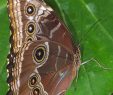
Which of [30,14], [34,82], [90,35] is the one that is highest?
[30,14]

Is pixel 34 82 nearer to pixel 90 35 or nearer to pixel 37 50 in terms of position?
pixel 37 50

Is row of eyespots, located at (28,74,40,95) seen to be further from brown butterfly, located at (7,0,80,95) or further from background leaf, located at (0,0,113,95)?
background leaf, located at (0,0,113,95)

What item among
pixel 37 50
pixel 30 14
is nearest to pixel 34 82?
pixel 37 50

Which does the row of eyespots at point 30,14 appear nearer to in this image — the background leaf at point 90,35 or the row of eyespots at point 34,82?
the background leaf at point 90,35

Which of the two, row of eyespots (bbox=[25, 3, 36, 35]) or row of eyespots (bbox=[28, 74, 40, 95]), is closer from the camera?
row of eyespots (bbox=[25, 3, 36, 35])

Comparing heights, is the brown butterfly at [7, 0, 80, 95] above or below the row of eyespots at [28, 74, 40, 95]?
above

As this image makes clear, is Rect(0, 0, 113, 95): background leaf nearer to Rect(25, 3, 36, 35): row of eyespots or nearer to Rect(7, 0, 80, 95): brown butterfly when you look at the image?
Rect(7, 0, 80, 95): brown butterfly

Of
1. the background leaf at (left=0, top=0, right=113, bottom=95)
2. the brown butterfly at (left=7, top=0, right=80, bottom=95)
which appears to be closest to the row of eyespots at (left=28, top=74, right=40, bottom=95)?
the brown butterfly at (left=7, top=0, right=80, bottom=95)
